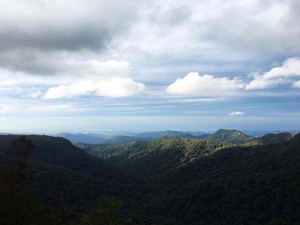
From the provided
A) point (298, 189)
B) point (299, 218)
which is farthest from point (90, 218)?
point (298, 189)

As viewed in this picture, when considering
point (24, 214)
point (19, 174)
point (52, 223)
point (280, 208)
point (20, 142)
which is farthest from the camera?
point (280, 208)

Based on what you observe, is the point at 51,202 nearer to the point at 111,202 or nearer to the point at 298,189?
the point at 298,189

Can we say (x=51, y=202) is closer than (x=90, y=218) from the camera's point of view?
No

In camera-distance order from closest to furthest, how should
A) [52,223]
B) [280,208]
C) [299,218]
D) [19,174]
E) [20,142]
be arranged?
[52,223] → [19,174] → [20,142] → [299,218] → [280,208]

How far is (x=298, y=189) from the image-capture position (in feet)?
645

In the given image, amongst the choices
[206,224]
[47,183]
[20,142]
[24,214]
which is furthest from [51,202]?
[24,214]

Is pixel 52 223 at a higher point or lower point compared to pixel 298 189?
higher

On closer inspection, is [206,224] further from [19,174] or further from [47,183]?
[19,174]

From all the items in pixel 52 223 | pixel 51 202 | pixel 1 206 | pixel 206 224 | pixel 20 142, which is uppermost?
pixel 20 142

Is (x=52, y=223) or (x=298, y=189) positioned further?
(x=298, y=189)

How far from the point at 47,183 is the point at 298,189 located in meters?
136

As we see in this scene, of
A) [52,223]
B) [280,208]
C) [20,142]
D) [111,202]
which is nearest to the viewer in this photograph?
[111,202]

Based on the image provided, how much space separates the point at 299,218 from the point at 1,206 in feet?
524

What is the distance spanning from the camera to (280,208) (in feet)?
627
